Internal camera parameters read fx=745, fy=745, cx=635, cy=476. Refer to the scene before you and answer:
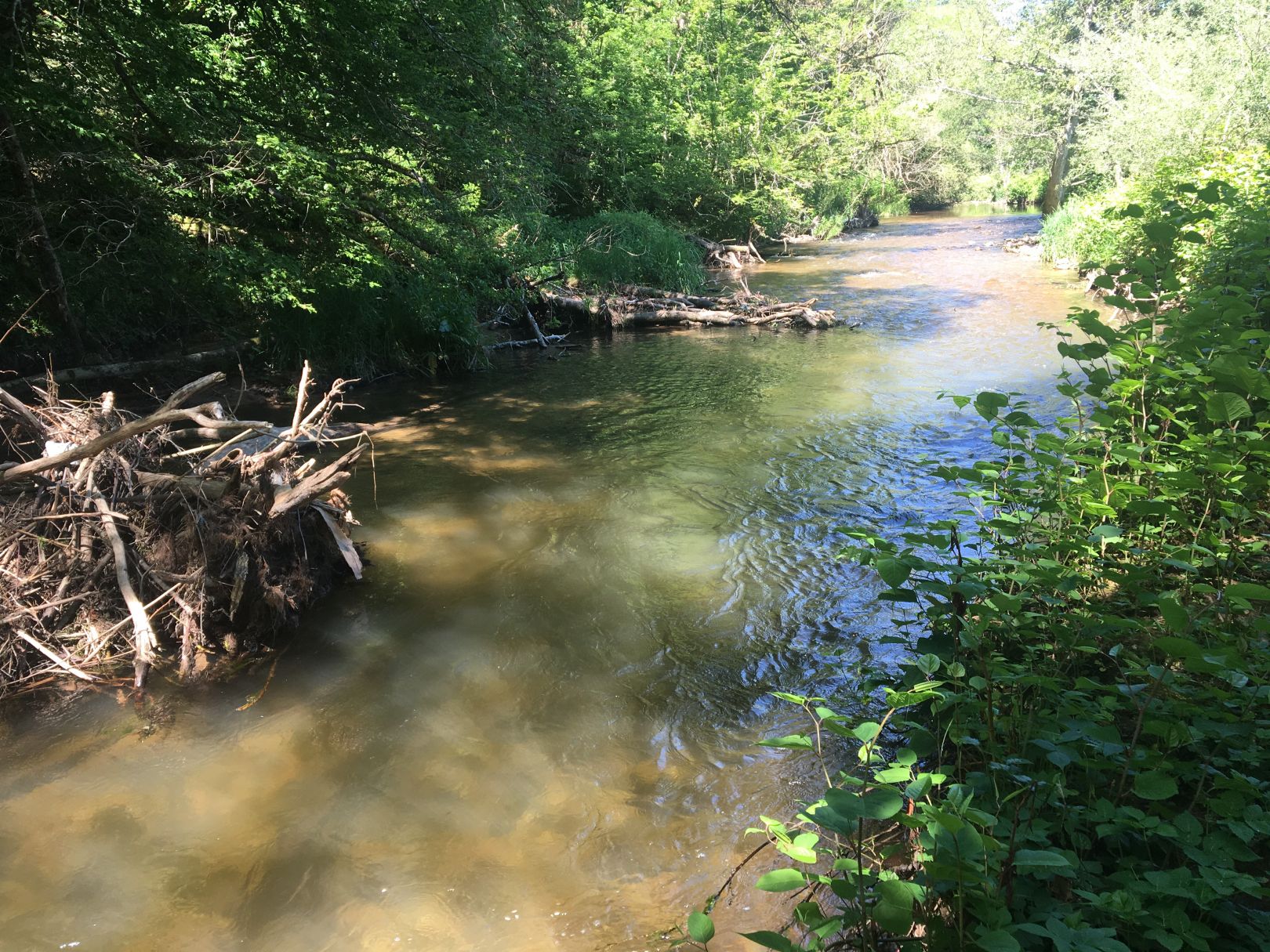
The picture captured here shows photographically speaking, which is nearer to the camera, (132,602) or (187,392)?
(132,602)

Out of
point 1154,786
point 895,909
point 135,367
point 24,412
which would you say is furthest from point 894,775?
point 135,367

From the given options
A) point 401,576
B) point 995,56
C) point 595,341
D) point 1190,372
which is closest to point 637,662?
point 401,576

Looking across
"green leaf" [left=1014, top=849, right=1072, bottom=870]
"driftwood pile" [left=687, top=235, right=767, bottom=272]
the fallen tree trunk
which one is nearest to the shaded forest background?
the fallen tree trunk

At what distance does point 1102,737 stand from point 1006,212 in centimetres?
5270

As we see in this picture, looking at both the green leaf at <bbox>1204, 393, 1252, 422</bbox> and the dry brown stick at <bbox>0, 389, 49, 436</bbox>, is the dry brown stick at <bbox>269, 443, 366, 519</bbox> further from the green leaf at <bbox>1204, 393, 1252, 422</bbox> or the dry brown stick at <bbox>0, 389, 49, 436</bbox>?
the green leaf at <bbox>1204, 393, 1252, 422</bbox>

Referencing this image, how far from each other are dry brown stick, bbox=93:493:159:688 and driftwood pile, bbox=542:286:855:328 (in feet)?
37.1

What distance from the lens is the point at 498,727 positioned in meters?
4.21

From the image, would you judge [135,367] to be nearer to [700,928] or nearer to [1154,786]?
[700,928]

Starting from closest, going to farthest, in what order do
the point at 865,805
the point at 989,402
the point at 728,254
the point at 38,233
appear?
1. the point at 865,805
2. the point at 989,402
3. the point at 38,233
4. the point at 728,254

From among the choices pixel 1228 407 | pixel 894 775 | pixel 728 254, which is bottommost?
pixel 894 775

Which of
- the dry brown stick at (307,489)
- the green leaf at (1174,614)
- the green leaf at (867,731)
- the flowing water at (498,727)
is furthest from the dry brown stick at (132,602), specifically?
the green leaf at (1174,614)

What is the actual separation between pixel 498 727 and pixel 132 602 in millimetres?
2357

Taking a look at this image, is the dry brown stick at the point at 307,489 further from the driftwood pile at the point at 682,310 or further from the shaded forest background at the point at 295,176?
the driftwood pile at the point at 682,310

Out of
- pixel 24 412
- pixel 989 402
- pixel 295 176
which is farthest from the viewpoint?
pixel 295 176
